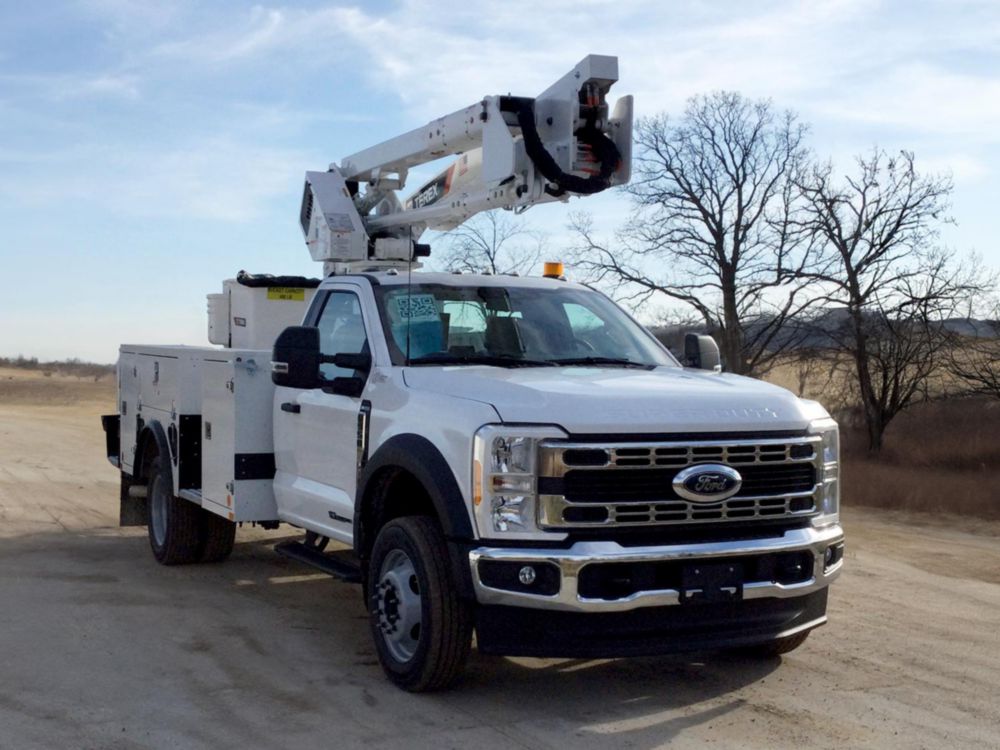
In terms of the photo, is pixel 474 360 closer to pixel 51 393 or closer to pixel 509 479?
pixel 509 479

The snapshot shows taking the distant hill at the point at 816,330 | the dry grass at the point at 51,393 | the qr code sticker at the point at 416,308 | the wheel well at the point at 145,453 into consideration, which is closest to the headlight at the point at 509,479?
the qr code sticker at the point at 416,308

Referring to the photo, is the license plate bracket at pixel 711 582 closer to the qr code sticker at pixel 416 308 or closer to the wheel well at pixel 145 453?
the qr code sticker at pixel 416 308

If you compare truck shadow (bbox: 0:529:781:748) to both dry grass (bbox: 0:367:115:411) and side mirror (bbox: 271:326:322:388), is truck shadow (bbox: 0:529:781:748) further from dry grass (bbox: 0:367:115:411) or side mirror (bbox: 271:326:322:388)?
dry grass (bbox: 0:367:115:411)

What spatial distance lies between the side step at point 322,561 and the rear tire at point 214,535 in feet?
5.97

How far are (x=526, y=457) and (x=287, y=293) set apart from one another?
5.07 m

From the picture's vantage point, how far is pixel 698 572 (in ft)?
17.2

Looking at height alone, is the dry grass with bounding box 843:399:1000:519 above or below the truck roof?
below

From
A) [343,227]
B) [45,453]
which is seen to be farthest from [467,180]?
[45,453]

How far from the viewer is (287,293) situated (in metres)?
9.76

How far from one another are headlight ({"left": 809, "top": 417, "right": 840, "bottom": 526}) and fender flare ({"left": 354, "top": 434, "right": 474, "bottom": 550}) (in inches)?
69.3

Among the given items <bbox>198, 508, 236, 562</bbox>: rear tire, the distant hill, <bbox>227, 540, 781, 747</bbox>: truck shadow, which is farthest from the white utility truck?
the distant hill

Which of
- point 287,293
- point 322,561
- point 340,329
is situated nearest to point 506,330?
point 340,329

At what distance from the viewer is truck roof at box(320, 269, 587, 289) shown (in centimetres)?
697

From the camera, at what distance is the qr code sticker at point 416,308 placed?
667cm
